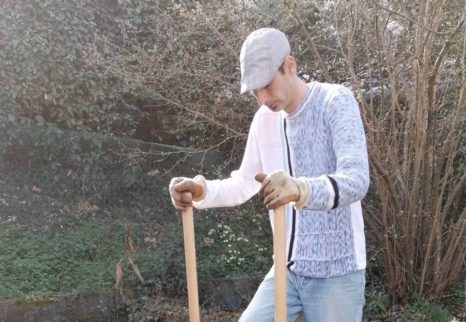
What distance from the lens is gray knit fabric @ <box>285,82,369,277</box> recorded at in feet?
6.17

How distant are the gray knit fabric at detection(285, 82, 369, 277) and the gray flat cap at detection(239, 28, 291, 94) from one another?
179 millimetres

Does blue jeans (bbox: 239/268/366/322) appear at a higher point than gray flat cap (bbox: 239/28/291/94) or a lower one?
lower

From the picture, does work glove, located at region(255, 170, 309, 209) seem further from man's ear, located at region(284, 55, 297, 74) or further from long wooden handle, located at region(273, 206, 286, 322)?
man's ear, located at region(284, 55, 297, 74)

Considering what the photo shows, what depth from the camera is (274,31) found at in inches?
77.0

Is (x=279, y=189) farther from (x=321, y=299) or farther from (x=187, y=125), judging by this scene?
(x=187, y=125)

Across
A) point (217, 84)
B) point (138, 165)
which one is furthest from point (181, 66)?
point (138, 165)

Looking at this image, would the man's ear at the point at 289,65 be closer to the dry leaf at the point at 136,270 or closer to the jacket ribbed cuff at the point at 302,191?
the jacket ribbed cuff at the point at 302,191

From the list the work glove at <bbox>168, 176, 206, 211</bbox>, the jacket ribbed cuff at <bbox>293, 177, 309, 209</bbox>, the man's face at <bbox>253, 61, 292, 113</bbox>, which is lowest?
the jacket ribbed cuff at <bbox>293, 177, 309, 209</bbox>

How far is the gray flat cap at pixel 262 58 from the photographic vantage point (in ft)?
6.27

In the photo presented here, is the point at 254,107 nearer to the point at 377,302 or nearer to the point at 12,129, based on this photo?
the point at 377,302

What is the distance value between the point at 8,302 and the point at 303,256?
9.46ft

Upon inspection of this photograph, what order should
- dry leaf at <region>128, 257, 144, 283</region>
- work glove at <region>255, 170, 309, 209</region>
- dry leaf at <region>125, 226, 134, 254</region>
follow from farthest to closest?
dry leaf at <region>125, 226, 134, 254</region> < dry leaf at <region>128, 257, 144, 283</region> < work glove at <region>255, 170, 309, 209</region>

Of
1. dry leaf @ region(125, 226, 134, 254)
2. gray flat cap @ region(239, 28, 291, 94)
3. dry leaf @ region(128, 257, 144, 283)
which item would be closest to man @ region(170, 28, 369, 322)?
gray flat cap @ region(239, 28, 291, 94)

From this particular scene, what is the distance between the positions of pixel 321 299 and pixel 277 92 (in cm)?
69
